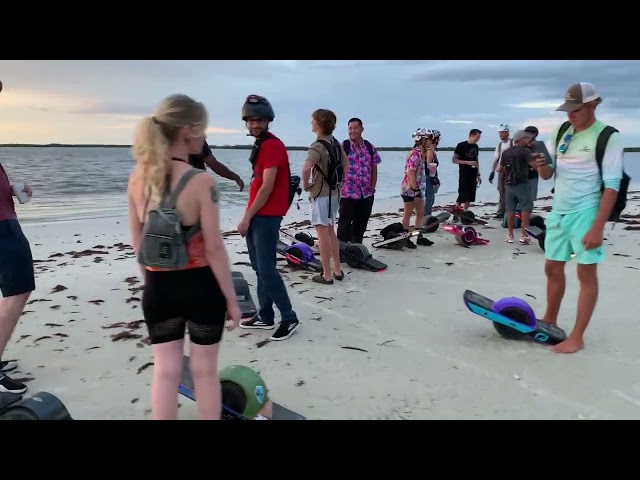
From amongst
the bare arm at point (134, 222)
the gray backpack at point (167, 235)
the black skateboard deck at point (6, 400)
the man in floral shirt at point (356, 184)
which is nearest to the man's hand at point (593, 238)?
the gray backpack at point (167, 235)

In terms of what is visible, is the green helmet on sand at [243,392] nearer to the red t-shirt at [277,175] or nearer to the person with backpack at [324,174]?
the red t-shirt at [277,175]

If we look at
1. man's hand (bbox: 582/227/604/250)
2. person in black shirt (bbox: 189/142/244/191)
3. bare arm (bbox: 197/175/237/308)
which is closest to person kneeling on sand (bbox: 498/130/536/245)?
man's hand (bbox: 582/227/604/250)

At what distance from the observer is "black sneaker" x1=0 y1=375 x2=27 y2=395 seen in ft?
11.2

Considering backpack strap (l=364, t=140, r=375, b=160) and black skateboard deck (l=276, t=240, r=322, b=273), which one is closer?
black skateboard deck (l=276, t=240, r=322, b=273)

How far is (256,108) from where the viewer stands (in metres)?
3.95

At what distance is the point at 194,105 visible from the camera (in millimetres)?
2305

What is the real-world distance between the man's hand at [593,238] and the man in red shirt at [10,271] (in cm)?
411

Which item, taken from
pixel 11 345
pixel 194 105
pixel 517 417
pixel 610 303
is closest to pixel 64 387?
pixel 11 345

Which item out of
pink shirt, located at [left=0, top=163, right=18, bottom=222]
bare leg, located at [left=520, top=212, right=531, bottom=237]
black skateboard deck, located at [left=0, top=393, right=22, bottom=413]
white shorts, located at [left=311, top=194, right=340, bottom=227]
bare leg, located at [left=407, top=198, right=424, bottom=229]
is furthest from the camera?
bare leg, located at [left=407, top=198, right=424, bottom=229]

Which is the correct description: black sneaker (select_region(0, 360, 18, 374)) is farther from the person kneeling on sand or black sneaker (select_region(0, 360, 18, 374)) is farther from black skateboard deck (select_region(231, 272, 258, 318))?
the person kneeling on sand

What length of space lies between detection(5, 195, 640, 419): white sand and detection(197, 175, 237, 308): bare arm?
4.08ft

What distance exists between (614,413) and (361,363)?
171 cm

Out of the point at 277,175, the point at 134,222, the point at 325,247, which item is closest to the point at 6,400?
the point at 134,222

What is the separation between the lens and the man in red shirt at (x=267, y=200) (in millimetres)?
4004
